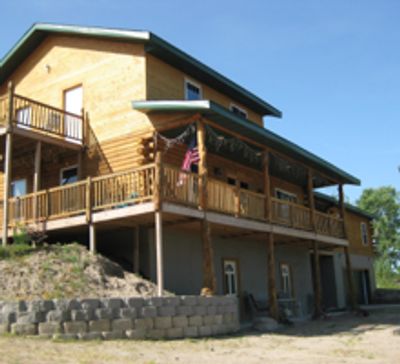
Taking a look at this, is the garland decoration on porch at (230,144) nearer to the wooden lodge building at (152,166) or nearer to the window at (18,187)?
the wooden lodge building at (152,166)

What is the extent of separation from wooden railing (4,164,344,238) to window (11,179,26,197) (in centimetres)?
283

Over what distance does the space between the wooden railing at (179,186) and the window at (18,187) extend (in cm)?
831

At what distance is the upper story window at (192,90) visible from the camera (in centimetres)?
1986

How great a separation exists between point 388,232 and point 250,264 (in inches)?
2141

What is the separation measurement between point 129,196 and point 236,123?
3970mm

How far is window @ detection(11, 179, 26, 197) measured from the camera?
20.3 m

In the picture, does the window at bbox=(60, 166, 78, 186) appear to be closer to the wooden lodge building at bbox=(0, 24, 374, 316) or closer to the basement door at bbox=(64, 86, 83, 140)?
the wooden lodge building at bbox=(0, 24, 374, 316)

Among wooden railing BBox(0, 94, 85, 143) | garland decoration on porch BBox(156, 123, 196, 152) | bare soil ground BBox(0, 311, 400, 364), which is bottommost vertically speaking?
bare soil ground BBox(0, 311, 400, 364)

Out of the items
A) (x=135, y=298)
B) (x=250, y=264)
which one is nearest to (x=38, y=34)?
(x=250, y=264)

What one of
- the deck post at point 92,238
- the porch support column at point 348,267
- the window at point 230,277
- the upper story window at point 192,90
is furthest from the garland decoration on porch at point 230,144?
the porch support column at point 348,267

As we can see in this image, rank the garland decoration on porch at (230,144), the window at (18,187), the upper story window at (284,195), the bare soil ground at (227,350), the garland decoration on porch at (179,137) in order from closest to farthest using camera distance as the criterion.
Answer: the bare soil ground at (227,350) → the garland decoration on porch at (179,137) → the garland decoration on porch at (230,144) → the window at (18,187) → the upper story window at (284,195)

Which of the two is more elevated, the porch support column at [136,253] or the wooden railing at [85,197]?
the wooden railing at [85,197]

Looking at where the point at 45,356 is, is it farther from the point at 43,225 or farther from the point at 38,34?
the point at 38,34

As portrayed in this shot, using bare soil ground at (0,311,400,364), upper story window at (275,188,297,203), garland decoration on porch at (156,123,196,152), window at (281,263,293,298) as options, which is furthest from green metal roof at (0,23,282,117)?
bare soil ground at (0,311,400,364)
